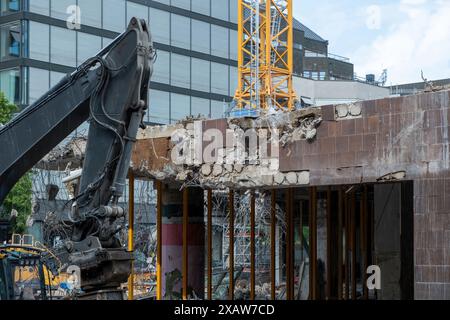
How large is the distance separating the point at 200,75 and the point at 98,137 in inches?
1457

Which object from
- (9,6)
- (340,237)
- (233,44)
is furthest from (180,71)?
(340,237)

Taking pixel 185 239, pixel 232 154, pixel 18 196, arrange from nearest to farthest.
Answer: pixel 232 154 → pixel 185 239 → pixel 18 196

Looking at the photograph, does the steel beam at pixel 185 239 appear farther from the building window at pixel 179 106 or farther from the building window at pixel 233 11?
→ the building window at pixel 233 11

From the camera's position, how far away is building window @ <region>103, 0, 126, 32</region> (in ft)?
146

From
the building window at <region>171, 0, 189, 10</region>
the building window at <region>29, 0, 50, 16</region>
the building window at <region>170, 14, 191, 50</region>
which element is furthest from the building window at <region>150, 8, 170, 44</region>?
the building window at <region>29, 0, 50, 16</region>

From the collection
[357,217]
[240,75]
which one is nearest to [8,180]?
[357,217]

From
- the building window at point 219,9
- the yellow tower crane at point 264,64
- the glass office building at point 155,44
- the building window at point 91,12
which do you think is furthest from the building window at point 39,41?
the building window at point 219,9

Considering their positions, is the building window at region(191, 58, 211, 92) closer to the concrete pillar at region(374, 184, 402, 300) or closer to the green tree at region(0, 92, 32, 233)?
the green tree at region(0, 92, 32, 233)

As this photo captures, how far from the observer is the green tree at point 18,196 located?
3322 centimetres

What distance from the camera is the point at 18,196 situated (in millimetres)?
33812

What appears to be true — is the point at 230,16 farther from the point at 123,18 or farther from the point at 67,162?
the point at 67,162

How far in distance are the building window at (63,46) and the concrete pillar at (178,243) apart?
2189 centimetres

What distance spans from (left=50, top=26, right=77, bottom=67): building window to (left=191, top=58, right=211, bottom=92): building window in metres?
7.66

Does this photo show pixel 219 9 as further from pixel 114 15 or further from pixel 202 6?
pixel 114 15
